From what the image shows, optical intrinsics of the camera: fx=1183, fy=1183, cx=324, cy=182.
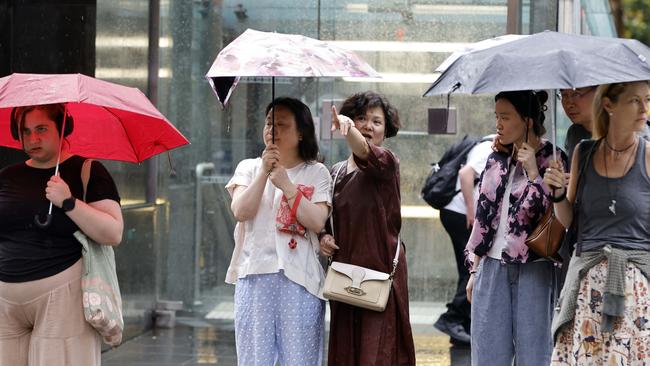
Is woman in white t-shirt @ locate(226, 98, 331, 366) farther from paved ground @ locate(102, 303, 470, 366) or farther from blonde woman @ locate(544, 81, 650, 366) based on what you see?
paved ground @ locate(102, 303, 470, 366)

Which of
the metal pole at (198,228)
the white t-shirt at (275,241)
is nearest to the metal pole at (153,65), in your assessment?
the metal pole at (198,228)

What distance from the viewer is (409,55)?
1077cm

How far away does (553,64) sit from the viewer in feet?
16.9

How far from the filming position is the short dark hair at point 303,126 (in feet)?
20.4

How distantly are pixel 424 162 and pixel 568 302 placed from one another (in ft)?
17.9

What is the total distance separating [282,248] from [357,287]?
0.43 meters

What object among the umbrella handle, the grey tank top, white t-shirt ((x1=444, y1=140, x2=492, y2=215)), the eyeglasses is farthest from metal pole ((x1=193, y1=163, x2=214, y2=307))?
the grey tank top

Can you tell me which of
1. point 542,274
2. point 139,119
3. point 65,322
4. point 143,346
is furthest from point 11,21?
point 542,274

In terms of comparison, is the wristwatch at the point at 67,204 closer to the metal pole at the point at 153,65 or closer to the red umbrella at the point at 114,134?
the red umbrella at the point at 114,134

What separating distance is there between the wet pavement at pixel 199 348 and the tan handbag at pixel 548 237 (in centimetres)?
364

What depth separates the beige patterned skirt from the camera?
5203 millimetres

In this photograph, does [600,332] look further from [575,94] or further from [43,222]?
[43,222]

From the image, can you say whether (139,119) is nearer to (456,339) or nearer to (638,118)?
(638,118)

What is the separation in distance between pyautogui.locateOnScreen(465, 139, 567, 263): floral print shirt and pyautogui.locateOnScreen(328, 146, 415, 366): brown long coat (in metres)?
0.45
